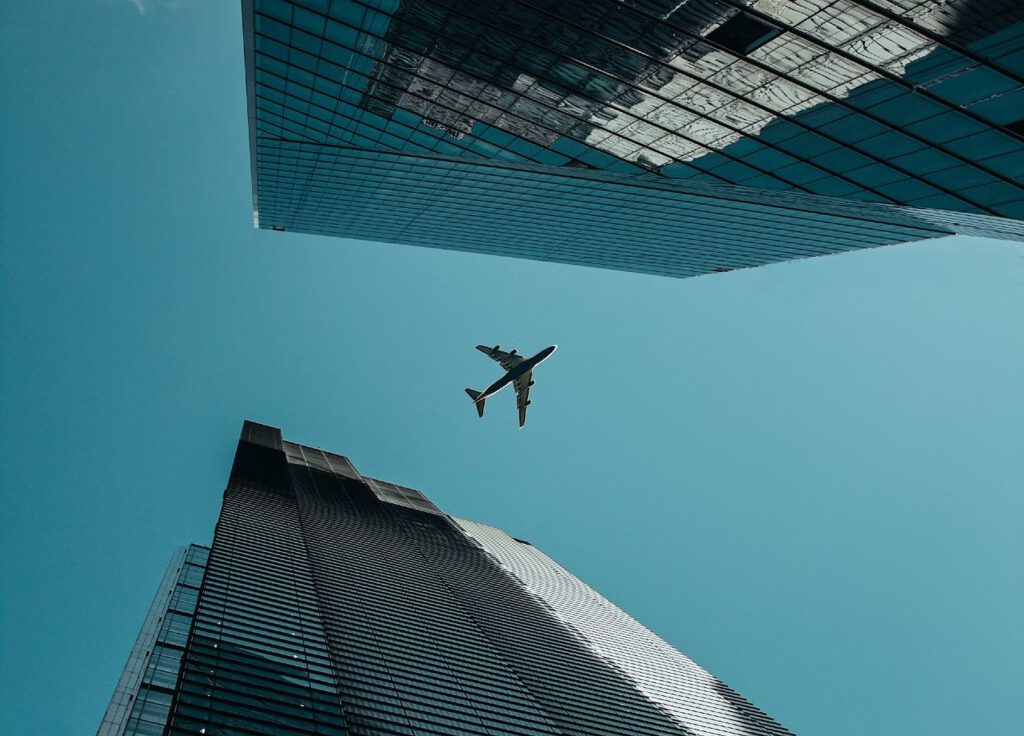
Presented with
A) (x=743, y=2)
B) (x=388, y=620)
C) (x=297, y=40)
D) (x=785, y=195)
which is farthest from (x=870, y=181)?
(x=388, y=620)

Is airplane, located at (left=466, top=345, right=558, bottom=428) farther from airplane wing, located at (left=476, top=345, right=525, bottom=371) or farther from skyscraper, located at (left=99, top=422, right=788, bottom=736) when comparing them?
skyscraper, located at (left=99, top=422, right=788, bottom=736)

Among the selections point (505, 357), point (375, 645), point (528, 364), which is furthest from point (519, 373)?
point (375, 645)

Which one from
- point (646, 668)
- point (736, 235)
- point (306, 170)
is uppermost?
point (736, 235)

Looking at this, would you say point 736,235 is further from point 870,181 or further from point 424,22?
point 424,22

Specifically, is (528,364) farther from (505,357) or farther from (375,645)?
(375,645)

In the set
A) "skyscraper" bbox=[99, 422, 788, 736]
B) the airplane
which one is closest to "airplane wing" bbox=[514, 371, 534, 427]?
the airplane
